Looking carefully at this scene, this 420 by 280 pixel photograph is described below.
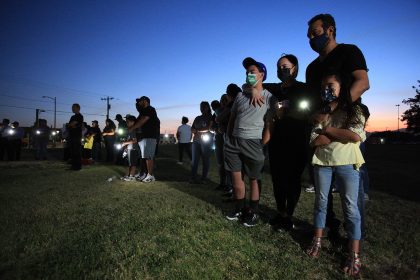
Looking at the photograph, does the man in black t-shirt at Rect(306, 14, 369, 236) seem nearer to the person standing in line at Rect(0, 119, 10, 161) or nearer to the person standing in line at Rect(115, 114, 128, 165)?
the person standing in line at Rect(115, 114, 128, 165)

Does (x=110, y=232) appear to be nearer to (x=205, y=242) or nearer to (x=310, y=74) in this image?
(x=205, y=242)

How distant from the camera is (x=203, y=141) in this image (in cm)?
722

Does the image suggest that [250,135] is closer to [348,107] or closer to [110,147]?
[348,107]

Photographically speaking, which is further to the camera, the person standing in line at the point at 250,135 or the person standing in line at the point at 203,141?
the person standing in line at the point at 203,141

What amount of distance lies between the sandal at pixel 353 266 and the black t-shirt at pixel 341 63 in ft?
5.04

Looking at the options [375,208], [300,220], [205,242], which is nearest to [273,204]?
[300,220]

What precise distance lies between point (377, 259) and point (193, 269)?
5.73 ft

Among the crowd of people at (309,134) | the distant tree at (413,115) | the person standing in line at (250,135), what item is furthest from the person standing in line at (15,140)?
the distant tree at (413,115)

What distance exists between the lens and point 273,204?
4.93 meters

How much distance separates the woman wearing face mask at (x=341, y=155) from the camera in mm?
2529

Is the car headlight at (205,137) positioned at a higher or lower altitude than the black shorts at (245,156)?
higher

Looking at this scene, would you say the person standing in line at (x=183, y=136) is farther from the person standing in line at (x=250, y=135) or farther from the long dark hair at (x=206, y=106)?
the person standing in line at (x=250, y=135)

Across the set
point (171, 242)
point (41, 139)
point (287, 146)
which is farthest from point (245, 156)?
point (41, 139)

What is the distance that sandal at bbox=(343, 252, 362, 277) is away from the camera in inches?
91.7
